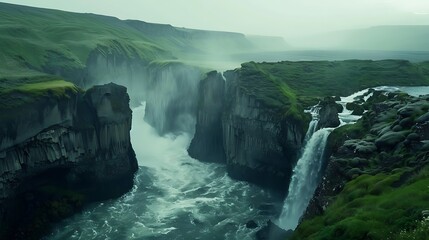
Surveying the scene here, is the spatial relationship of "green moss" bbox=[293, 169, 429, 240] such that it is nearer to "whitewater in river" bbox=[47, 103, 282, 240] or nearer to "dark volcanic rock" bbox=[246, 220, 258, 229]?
"dark volcanic rock" bbox=[246, 220, 258, 229]

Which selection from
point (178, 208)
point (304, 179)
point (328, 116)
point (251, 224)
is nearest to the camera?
point (304, 179)

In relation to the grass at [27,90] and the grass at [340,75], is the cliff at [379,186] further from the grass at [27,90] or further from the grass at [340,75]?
the grass at [27,90]

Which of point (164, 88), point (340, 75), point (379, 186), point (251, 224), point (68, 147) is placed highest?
point (340, 75)

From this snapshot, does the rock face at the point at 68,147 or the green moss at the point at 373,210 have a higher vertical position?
the green moss at the point at 373,210

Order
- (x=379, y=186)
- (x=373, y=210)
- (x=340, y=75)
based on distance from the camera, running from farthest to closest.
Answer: (x=340, y=75)
(x=379, y=186)
(x=373, y=210)

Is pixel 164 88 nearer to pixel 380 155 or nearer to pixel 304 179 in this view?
pixel 304 179

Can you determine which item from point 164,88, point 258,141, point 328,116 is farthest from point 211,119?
point 328,116

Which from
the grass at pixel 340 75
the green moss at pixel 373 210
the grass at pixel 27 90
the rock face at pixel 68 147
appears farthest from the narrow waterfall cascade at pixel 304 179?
the grass at pixel 27 90
